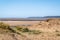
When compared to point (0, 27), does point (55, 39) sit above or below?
below

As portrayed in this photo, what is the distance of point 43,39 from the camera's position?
17.4 meters

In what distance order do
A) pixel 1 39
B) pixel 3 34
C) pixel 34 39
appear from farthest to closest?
pixel 34 39
pixel 3 34
pixel 1 39

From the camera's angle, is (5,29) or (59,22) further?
(59,22)

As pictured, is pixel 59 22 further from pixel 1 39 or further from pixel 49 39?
pixel 1 39

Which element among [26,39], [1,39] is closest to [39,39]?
[26,39]

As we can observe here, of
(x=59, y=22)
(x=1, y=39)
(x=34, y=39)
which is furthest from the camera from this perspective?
(x=59, y=22)

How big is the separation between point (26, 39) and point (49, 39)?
237 centimetres

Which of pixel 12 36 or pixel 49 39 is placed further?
pixel 49 39

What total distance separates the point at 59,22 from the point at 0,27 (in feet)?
65.9

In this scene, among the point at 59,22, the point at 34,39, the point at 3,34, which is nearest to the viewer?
the point at 3,34

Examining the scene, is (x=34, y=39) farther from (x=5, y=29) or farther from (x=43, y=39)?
(x=5, y=29)

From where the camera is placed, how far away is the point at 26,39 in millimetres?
16031

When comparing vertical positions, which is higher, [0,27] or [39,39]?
[0,27]

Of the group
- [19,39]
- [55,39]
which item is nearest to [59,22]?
[55,39]
